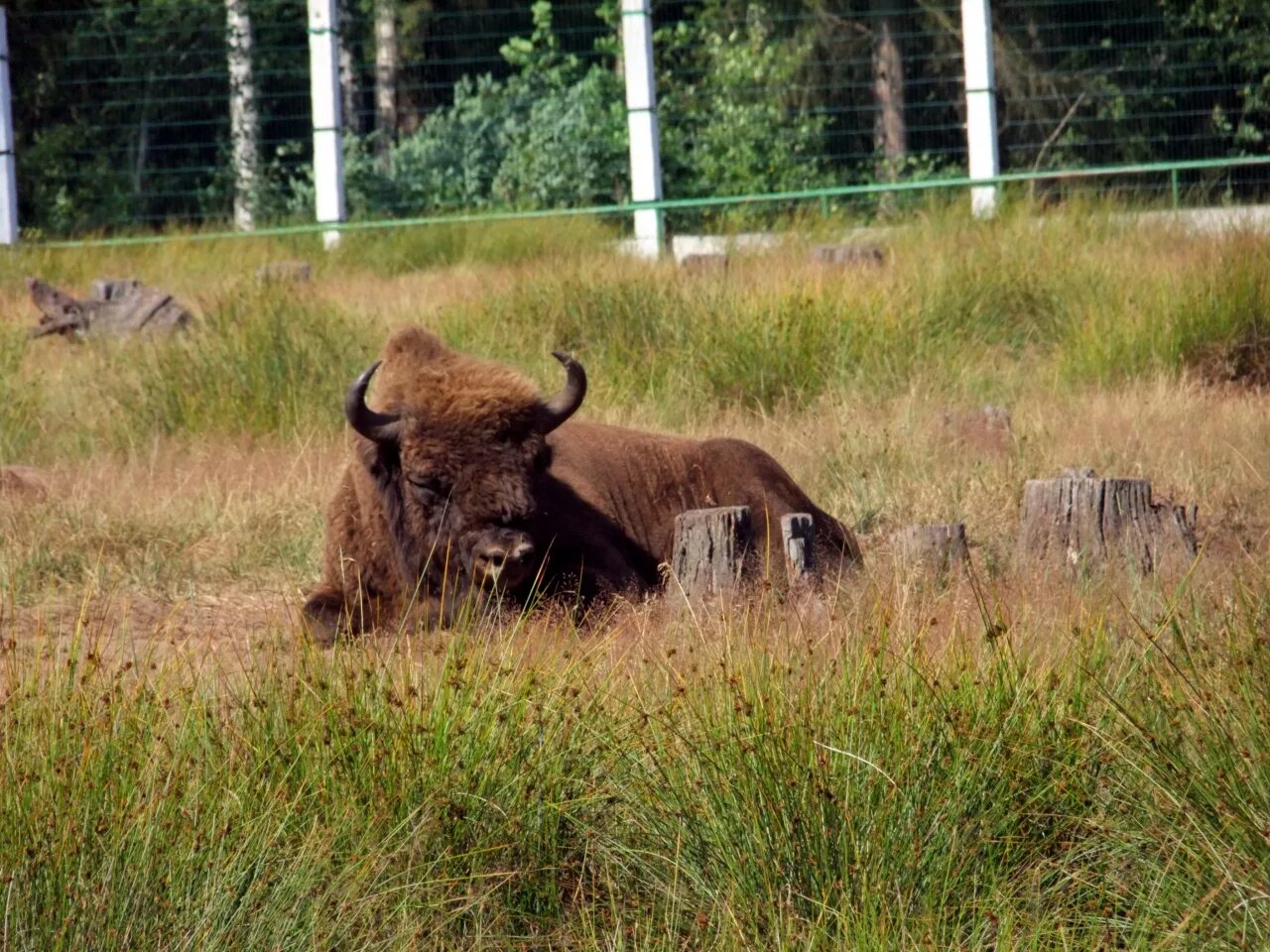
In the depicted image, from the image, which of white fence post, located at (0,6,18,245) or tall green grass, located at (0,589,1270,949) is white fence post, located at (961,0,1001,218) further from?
tall green grass, located at (0,589,1270,949)

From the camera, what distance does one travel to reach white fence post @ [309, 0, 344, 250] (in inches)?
707

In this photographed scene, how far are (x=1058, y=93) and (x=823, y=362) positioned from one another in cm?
1581

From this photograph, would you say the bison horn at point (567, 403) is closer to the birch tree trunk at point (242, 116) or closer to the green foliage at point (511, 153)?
the birch tree trunk at point (242, 116)

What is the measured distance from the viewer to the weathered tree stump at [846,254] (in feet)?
43.1

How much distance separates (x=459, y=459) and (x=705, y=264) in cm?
686

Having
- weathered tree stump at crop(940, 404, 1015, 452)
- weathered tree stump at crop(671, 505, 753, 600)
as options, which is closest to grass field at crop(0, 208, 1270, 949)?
weathered tree stump at crop(671, 505, 753, 600)

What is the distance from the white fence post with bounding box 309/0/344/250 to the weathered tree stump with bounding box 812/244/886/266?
6236 mm

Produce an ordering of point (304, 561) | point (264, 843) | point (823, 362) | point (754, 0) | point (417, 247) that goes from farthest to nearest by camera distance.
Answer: point (754, 0)
point (417, 247)
point (823, 362)
point (304, 561)
point (264, 843)

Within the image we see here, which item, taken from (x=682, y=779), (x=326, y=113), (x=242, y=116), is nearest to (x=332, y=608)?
(x=682, y=779)

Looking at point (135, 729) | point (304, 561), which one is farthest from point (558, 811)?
point (304, 561)

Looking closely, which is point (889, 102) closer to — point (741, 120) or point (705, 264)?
point (741, 120)

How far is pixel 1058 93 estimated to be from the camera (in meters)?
25.1

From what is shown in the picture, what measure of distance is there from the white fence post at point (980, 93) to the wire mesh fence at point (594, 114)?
3903mm

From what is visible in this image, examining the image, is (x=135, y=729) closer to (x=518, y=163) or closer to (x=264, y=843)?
(x=264, y=843)
